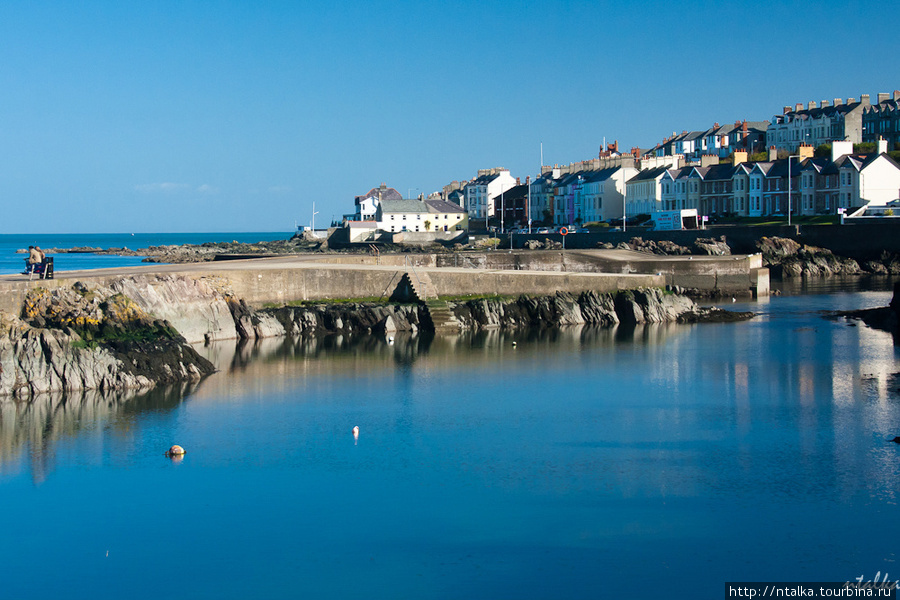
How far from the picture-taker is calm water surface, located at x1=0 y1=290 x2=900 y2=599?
1304cm

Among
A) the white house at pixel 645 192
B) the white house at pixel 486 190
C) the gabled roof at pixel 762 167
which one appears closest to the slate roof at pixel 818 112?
the white house at pixel 645 192

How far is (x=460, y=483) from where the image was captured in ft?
55.3

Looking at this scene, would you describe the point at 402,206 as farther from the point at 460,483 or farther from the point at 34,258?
the point at 460,483

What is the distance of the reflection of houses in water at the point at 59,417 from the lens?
18.6 metres

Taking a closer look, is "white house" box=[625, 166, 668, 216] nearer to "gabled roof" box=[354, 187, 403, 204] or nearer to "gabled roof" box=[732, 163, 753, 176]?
"gabled roof" box=[732, 163, 753, 176]

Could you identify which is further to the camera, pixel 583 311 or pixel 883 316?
pixel 583 311

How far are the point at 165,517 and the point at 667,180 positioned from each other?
77409 mm

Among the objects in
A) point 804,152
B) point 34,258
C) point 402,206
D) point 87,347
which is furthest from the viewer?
point 402,206

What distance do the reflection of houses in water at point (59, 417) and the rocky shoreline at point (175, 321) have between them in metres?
0.68

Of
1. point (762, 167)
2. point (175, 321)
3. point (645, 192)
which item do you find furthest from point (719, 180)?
point (175, 321)

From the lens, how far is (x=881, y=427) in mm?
20203

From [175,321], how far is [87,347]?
21.8ft

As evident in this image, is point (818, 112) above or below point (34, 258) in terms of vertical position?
→ above

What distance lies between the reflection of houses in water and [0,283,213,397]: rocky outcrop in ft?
1.59
